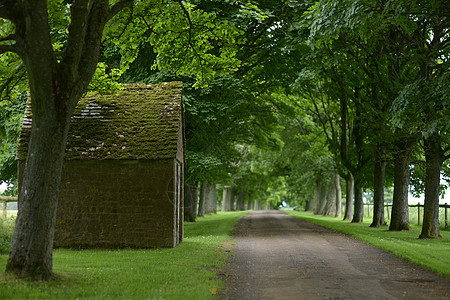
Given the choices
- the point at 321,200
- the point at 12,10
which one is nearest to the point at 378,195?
the point at 321,200

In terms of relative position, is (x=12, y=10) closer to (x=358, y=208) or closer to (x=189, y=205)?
(x=189, y=205)

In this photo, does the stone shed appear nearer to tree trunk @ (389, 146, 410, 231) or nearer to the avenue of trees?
the avenue of trees

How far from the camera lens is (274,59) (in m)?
25.5

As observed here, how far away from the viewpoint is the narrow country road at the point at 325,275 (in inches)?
336

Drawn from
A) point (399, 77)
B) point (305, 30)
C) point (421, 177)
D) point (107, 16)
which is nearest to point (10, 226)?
point (107, 16)

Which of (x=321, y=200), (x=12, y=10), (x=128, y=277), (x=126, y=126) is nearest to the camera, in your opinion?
(x=12, y=10)

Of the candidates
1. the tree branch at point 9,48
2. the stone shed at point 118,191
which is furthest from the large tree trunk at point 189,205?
the tree branch at point 9,48

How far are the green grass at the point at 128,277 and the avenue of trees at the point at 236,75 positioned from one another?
29.1 inches

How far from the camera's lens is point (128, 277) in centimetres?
966

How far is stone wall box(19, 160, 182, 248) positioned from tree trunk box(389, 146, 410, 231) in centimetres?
1376

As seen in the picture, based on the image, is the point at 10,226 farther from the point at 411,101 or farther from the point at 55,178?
the point at 411,101

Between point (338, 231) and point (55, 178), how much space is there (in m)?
17.8

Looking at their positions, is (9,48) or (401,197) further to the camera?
(401,197)

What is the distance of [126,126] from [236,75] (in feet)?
35.2
